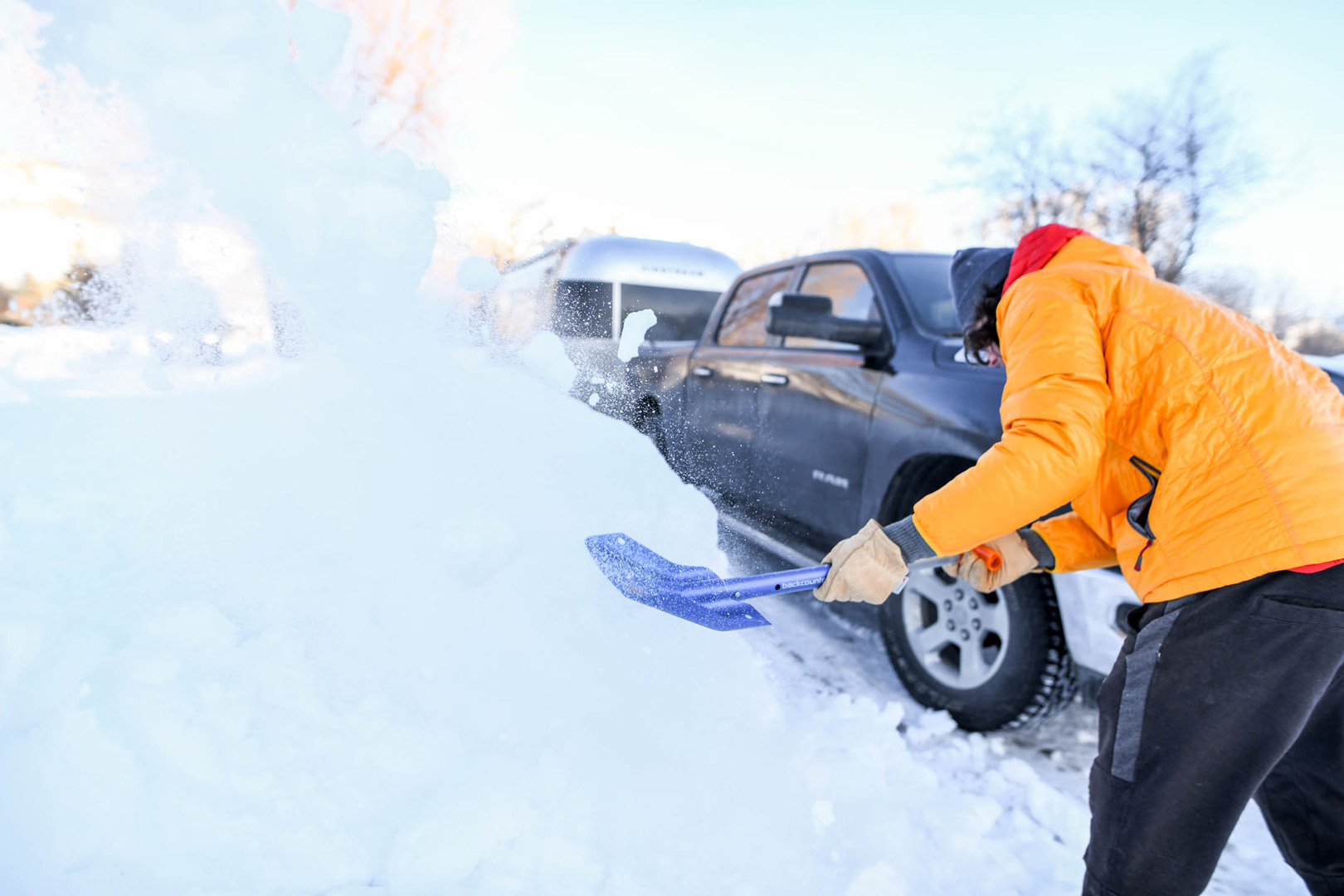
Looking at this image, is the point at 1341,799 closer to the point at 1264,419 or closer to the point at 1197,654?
the point at 1197,654

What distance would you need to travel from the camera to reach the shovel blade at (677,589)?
1.65 metres

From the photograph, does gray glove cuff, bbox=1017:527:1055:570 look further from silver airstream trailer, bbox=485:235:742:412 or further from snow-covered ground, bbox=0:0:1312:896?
silver airstream trailer, bbox=485:235:742:412

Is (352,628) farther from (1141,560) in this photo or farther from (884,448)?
(884,448)

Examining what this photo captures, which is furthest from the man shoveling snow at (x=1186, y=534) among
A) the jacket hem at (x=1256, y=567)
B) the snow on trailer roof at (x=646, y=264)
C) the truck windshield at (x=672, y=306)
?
the truck windshield at (x=672, y=306)

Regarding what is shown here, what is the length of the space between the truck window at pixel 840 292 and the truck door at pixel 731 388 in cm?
19

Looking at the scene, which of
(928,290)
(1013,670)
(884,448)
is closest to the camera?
(1013,670)

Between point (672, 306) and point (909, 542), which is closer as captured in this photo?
point (909, 542)

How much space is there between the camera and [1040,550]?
1718 millimetres

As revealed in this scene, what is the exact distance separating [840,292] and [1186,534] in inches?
91.5

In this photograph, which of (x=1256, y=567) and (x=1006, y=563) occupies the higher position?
(x=1256, y=567)

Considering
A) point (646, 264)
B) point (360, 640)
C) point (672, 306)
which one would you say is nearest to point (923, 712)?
point (360, 640)

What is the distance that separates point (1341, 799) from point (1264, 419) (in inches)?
30.2

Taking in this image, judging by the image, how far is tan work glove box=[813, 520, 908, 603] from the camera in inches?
57.3

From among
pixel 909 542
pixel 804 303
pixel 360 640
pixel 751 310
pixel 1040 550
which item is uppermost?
pixel 804 303
